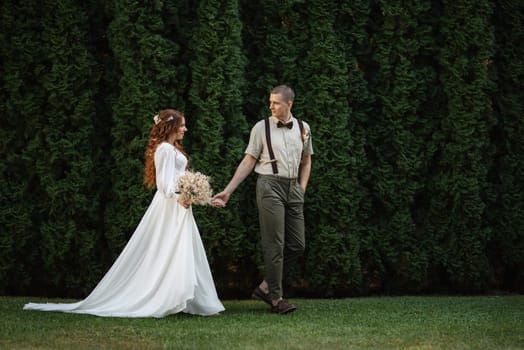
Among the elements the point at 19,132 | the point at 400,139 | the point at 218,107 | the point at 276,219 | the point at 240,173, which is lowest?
the point at 276,219

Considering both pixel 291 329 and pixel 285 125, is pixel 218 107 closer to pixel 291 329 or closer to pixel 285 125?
pixel 285 125

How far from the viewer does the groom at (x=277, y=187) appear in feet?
24.5

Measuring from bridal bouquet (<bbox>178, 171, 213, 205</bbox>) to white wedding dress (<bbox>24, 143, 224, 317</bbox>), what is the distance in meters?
0.12

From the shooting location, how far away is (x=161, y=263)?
285 inches

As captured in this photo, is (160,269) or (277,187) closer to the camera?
(160,269)

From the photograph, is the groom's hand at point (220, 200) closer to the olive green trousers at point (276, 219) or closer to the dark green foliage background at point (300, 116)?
the olive green trousers at point (276, 219)

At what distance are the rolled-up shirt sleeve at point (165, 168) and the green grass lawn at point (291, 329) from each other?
126 cm

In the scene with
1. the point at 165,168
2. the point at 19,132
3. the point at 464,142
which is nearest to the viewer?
the point at 165,168

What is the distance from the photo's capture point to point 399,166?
9.38m

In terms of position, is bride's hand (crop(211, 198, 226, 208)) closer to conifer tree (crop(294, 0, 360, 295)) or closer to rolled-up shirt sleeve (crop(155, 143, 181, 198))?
rolled-up shirt sleeve (crop(155, 143, 181, 198))

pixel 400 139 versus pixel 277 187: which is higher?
pixel 400 139

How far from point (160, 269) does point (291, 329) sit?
1497 millimetres

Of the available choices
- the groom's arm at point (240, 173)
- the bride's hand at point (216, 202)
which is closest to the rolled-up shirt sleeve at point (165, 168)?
the bride's hand at point (216, 202)

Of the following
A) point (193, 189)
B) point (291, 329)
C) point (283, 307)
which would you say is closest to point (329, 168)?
point (283, 307)
